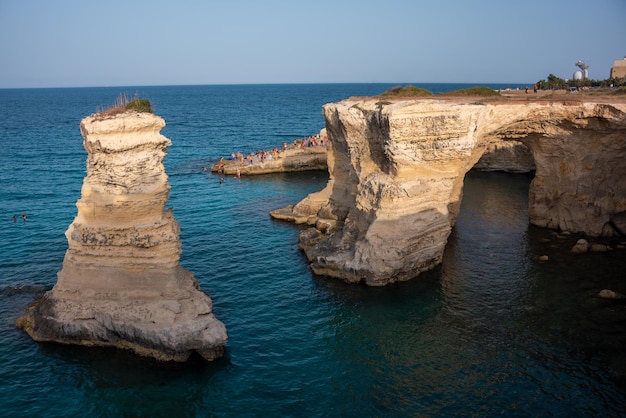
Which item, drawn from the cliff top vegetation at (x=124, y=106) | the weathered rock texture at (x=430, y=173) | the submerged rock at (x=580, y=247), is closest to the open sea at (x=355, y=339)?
the submerged rock at (x=580, y=247)

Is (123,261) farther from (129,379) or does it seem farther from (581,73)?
(581,73)

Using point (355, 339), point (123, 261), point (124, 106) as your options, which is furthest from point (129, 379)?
point (124, 106)

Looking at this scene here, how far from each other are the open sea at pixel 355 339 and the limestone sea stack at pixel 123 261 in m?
1.04

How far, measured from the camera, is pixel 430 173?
2948 centimetres

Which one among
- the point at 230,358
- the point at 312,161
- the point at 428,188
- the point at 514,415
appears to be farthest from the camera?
the point at 312,161

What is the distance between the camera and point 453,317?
81.1 feet

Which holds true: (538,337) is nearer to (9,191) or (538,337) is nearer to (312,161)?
(312,161)

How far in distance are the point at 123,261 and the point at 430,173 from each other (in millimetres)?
17355

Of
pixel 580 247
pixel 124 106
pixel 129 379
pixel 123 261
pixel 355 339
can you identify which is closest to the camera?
pixel 129 379

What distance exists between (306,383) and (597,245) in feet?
73.5

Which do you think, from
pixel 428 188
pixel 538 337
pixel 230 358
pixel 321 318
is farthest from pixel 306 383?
pixel 428 188

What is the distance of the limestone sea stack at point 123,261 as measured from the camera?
21.1 metres

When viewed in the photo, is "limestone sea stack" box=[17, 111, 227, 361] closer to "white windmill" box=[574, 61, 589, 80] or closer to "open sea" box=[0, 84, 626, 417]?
"open sea" box=[0, 84, 626, 417]

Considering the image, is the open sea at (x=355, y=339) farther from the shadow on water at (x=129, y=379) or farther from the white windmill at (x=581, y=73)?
the white windmill at (x=581, y=73)
